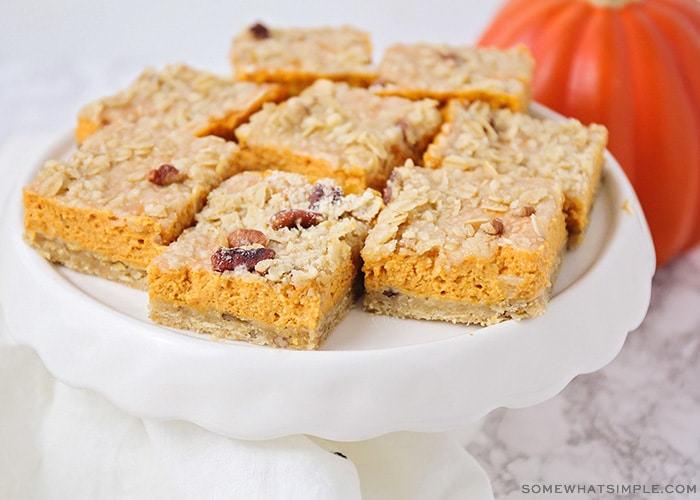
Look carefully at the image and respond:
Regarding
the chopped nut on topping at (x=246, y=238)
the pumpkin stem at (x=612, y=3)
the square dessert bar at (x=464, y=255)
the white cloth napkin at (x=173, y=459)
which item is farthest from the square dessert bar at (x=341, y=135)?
the pumpkin stem at (x=612, y=3)

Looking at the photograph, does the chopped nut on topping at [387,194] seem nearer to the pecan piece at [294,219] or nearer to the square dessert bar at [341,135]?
the square dessert bar at [341,135]

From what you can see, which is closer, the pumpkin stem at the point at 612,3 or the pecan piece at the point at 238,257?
the pecan piece at the point at 238,257

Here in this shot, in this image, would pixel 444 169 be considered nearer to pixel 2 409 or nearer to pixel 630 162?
pixel 630 162

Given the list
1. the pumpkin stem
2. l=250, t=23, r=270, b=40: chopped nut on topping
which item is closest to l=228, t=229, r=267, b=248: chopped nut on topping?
l=250, t=23, r=270, b=40: chopped nut on topping

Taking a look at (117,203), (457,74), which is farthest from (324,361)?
(457,74)

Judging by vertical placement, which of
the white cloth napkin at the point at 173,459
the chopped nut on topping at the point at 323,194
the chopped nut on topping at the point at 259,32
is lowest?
the white cloth napkin at the point at 173,459

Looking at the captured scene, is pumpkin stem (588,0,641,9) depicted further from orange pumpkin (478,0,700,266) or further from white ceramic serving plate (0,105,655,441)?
white ceramic serving plate (0,105,655,441)

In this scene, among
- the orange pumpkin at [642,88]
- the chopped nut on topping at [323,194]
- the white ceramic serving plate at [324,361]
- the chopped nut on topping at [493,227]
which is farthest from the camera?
the orange pumpkin at [642,88]
